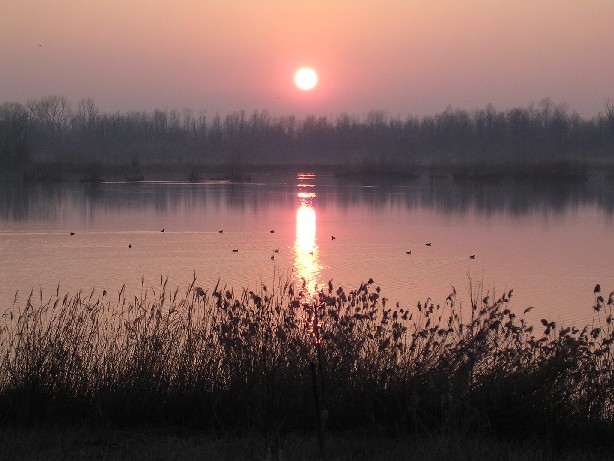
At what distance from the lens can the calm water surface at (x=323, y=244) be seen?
41.7 feet

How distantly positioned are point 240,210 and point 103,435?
23699mm

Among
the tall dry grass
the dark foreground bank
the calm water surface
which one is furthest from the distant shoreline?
the dark foreground bank

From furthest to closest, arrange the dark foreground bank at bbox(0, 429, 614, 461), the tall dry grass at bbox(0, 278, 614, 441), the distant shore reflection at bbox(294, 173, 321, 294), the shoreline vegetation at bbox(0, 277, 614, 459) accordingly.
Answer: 1. the distant shore reflection at bbox(294, 173, 321, 294)
2. the tall dry grass at bbox(0, 278, 614, 441)
3. the shoreline vegetation at bbox(0, 277, 614, 459)
4. the dark foreground bank at bbox(0, 429, 614, 461)

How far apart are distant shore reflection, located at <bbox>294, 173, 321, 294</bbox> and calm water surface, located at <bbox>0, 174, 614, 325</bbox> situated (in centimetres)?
3

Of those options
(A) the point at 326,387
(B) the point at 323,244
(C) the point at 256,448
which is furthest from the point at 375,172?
(C) the point at 256,448

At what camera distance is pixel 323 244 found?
1873 cm

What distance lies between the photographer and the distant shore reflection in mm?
13330

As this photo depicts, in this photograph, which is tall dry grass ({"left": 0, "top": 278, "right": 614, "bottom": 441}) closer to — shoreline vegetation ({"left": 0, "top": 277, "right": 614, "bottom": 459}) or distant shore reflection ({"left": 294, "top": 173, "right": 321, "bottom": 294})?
shoreline vegetation ({"left": 0, "top": 277, "right": 614, "bottom": 459})

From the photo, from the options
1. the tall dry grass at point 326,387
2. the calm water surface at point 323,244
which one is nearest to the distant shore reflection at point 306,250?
the calm water surface at point 323,244

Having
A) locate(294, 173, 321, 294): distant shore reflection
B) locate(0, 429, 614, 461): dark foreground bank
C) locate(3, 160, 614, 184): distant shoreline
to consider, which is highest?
locate(3, 160, 614, 184): distant shoreline

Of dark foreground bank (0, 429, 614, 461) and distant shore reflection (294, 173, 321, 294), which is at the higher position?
dark foreground bank (0, 429, 614, 461)

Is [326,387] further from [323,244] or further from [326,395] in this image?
[323,244]

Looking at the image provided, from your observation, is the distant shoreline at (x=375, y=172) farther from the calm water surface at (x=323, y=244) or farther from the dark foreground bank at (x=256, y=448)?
the dark foreground bank at (x=256, y=448)

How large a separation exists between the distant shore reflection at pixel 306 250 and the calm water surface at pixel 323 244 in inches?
1.4
